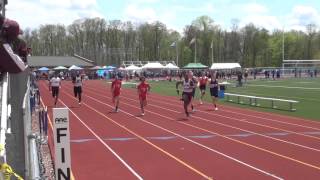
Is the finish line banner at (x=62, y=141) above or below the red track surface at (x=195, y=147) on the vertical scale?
above

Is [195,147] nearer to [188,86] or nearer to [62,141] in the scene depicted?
[188,86]

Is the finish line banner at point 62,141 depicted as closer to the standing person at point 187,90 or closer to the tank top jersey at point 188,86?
the standing person at point 187,90

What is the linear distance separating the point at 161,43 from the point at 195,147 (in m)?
115

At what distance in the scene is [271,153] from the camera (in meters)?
12.8

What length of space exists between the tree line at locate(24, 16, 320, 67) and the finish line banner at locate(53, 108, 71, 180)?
11883 centimetres

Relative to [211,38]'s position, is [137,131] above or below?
below

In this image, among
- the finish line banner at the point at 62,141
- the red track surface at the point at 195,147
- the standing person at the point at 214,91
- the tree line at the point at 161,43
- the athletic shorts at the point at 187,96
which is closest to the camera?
the finish line banner at the point at 62,141

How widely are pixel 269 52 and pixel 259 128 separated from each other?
362ft

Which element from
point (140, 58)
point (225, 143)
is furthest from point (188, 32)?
point (225, 143)

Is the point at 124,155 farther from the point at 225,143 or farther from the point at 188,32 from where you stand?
the point at 188,32

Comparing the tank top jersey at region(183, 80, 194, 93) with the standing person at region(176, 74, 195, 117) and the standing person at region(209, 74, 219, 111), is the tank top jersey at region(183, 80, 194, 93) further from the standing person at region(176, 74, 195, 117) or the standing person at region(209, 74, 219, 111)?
the standing person at region(209, 74, 219, 111)

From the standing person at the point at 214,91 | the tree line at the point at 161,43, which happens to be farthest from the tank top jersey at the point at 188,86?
the tree line at the point at 161,43

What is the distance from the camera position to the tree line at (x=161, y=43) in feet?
411

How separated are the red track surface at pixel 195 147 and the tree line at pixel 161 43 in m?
105
